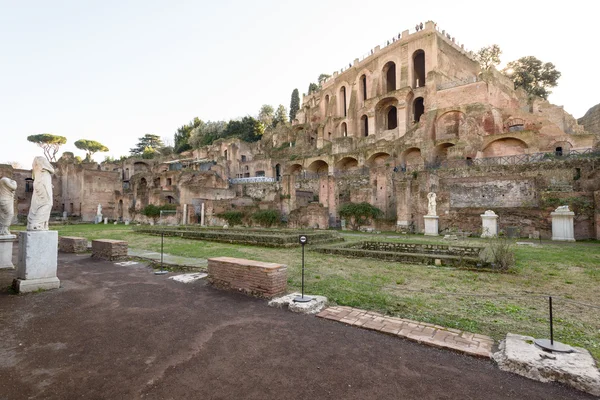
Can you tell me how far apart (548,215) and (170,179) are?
41.0 m

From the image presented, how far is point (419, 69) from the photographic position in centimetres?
4416

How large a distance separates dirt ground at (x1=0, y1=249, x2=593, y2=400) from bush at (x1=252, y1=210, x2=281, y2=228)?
20161mm

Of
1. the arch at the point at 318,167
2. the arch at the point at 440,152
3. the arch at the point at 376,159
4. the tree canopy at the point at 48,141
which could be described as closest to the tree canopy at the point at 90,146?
the tree canopy at the point at 48,141

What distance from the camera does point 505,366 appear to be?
284cm

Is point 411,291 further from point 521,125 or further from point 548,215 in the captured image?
point 521,125

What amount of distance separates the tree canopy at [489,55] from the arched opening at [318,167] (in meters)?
36.0

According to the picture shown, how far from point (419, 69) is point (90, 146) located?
7226 centimetres

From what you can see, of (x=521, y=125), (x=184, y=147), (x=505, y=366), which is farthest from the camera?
(x=184, y=147)

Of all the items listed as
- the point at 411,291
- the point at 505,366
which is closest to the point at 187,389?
the point at 505,366

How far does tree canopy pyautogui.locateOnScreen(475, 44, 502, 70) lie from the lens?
168 ft

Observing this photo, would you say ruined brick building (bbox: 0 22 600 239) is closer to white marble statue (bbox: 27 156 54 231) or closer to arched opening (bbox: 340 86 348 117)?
arched opening (bbox: 340 86 348 117)

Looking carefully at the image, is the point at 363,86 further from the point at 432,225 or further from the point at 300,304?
the point at 300,304

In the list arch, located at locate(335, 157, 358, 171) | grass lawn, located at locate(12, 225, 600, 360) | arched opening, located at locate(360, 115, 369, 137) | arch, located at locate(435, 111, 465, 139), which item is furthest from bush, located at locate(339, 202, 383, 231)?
arched opening, located at locate(360, 115, 369, 137)

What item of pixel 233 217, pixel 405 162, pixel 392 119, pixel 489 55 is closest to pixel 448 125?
pixel 405 162
